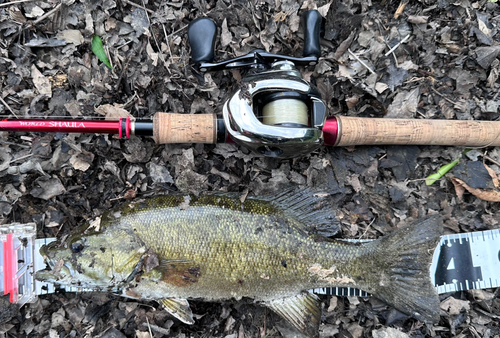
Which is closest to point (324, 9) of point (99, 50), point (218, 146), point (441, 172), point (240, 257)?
point (218, 146)

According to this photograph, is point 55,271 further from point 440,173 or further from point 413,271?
point 440,173

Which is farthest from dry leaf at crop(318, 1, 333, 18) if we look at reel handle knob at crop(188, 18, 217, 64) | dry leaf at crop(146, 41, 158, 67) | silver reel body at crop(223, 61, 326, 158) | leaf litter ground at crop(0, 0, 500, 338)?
dry leaf at crop(146, 41, 158, 67)

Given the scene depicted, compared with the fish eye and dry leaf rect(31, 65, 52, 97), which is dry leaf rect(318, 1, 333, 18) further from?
the fish eye

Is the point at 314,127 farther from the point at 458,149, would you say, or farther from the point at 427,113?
the point at 458,149

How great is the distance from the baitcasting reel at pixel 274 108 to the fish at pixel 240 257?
61 cm

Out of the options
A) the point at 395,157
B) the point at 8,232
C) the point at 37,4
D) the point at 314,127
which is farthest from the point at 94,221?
the point at 395,157

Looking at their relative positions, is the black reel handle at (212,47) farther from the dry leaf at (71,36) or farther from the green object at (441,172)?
the green object at (441,172)

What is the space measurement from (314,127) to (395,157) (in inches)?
44.0

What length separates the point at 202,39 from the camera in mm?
2855

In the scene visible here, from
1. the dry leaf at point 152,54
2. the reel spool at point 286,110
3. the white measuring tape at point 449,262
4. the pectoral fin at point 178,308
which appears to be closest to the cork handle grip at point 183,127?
the reel spool at point 286,110

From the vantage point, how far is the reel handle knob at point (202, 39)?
2.84 meters

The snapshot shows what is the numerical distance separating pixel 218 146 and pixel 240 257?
104 centimetres

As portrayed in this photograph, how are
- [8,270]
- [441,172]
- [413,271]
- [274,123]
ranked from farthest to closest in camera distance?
[441,172], [8,270], [413,271], [274,123]

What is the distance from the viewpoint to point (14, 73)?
10.4 ft
